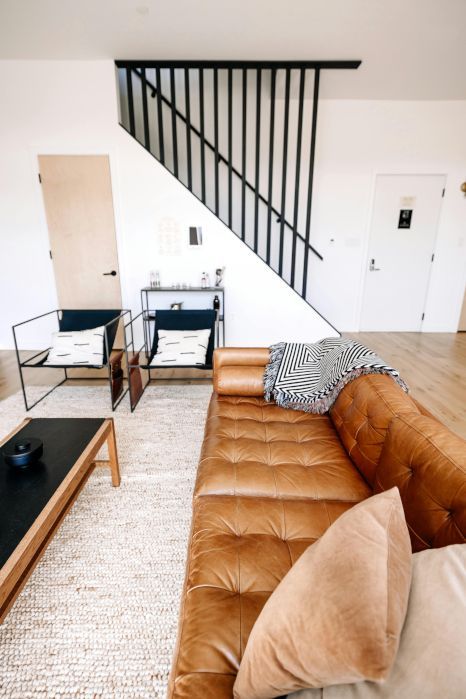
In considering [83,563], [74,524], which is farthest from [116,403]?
[83,563]

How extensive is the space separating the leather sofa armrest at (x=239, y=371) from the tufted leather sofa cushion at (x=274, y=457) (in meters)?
0.14

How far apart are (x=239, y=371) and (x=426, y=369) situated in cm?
265

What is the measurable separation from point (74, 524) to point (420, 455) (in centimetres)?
166

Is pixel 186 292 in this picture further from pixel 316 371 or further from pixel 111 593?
pixel 111 593

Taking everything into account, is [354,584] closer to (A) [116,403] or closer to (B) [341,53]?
(A) [116,403]

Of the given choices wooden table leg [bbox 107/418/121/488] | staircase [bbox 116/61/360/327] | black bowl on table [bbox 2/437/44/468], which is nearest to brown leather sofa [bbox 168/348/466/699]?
wooden table leg [bbox 107/418/121/488]

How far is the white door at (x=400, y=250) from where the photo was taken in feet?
16.0

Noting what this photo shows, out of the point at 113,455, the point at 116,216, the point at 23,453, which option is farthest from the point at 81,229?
the point at 23,453

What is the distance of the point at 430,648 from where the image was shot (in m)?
0.56

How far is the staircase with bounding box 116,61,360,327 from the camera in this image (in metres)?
3.96

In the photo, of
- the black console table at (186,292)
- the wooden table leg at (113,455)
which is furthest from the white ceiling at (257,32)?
the wooden table leg at (113,455)

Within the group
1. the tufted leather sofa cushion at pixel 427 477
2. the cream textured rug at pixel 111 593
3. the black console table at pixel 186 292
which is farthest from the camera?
the black console table at pixel 186 292

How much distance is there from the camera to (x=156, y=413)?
2.88 meters

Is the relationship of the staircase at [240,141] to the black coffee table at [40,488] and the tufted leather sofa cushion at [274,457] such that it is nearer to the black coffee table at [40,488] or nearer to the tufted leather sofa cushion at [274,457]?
the tufted leather sofa cushion at [274,457]
